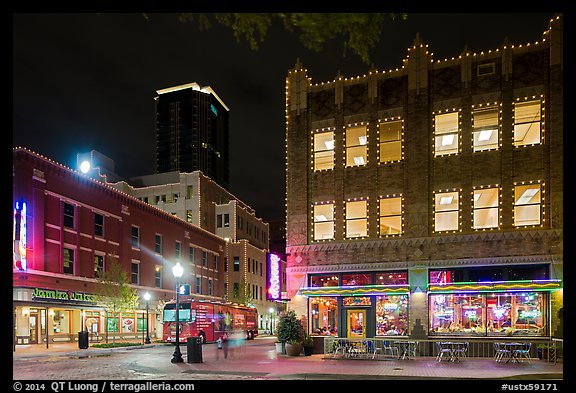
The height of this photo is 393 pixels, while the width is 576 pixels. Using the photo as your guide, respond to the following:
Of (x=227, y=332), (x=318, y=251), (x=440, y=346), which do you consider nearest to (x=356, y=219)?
(x=318, y=251)

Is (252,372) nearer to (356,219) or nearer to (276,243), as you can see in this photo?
(356,219)

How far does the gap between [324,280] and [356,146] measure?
7.24 meters

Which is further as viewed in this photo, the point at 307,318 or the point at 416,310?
the point at 307,318

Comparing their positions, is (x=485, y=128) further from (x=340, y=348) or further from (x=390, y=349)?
(x=340, y=348)

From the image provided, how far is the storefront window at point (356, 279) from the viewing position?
25797 millimetres

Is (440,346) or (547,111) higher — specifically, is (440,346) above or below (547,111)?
below

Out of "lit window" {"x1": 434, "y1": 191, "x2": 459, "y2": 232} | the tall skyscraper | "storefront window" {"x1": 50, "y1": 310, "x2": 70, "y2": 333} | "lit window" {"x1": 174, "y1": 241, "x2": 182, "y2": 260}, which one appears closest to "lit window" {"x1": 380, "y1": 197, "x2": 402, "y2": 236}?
"lit window" {"x1": 434, "y1": 191, "x2": 459, "y2": 232}

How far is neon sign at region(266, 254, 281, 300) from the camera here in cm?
2917

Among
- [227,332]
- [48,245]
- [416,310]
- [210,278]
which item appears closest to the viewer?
[416,310]

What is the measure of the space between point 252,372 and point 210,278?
4796 cm

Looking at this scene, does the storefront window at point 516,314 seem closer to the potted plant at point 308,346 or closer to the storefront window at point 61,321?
the potted plant at point 308,346

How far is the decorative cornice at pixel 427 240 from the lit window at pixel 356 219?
583 millimetres

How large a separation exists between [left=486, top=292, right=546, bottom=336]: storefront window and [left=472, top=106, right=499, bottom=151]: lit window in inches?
281

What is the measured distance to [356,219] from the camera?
26344 millimetres
